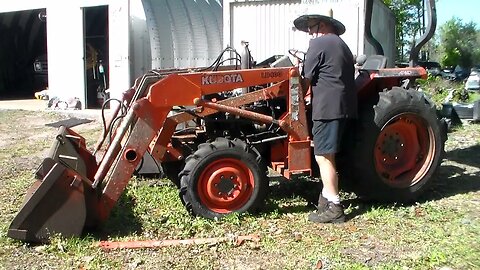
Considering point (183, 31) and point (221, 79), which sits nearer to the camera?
point (221, 79)

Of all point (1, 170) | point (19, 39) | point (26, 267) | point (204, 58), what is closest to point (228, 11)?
point (204, 58)

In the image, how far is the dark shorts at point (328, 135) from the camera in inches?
209

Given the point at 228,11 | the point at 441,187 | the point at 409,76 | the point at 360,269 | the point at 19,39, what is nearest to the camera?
the point at 360,269

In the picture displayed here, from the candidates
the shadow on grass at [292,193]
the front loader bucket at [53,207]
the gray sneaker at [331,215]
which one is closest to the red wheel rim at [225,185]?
the shadow on grass at [292,193]

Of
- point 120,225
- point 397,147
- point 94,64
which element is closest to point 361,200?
point 397,147

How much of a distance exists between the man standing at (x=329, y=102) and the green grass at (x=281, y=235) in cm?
27

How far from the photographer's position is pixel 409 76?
6.09 meters

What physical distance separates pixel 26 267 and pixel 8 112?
11.7 meters

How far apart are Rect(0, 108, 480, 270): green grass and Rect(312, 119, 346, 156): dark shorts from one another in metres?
0.68

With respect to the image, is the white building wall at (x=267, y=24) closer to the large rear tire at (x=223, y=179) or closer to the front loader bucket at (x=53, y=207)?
the large rear tire at (x=223, y=179)

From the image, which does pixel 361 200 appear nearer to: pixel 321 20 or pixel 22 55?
pixel 321 20

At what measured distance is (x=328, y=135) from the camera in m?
5.32

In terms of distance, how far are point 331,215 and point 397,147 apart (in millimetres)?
1106

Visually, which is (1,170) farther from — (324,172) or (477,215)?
(477,215)
